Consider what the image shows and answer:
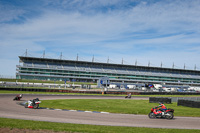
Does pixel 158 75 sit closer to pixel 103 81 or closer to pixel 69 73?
pixel 69 73

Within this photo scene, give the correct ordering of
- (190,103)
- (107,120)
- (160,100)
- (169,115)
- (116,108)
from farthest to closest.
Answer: (160,100), (190,103), (116,108), (169,115), (107,120)

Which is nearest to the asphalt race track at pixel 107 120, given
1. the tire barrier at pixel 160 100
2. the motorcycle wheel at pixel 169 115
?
the motorcycle wheel at pixel 169 115

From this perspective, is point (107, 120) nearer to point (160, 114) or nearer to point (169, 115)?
point (160, 114)

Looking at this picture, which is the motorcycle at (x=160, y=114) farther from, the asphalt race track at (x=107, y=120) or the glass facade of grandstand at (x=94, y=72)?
the glass facade of grandstand at (x=94, y=72)

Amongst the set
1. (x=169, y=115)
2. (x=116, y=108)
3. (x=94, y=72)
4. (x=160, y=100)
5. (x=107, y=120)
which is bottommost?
(x=116, y=108)

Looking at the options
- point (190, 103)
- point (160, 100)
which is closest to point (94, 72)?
point (160, 100)

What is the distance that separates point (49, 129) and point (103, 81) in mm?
53732

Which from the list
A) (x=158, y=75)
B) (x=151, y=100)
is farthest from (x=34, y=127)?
(x=158, y=75)

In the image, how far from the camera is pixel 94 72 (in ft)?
419

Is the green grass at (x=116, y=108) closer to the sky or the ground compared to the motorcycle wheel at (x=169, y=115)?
closer to the ground

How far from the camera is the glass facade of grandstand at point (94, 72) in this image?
11625 cm

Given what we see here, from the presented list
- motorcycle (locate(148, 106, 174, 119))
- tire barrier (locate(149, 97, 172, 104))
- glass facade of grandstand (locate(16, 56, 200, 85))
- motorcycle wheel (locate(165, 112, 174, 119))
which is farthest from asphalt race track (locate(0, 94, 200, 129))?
glass facade of grandstand (locate(16, 56, 200, 85))

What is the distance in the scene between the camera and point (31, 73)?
377ft

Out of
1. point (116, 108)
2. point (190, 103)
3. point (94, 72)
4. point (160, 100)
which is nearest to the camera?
point (116, 108)
